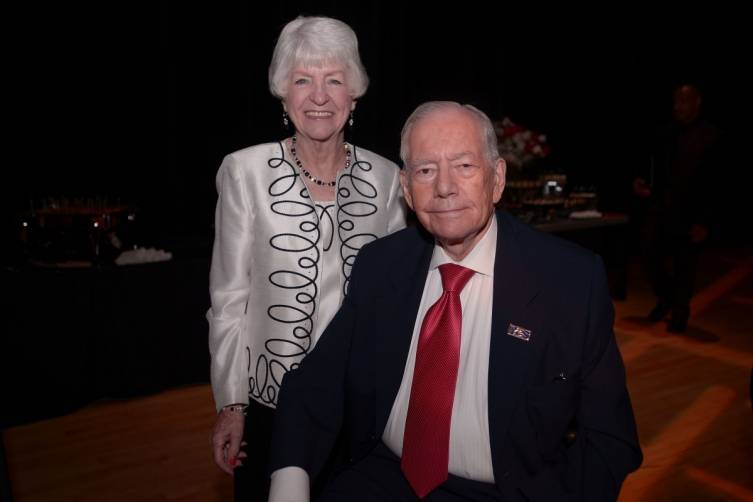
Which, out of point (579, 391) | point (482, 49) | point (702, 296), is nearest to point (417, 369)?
point (579, 391)

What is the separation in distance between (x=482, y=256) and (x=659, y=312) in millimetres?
4590

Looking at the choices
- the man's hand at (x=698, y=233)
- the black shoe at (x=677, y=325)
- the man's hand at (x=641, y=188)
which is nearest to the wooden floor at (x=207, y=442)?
the black shoe at (x=677, y=325)

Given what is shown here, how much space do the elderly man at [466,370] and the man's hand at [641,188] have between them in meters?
4.42

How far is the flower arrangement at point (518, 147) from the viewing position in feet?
17.3

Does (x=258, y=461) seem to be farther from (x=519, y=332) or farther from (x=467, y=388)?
(x=519, y=332)

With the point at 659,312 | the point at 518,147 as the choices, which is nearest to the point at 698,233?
the point at 659,312

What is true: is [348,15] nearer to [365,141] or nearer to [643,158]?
[365,141]

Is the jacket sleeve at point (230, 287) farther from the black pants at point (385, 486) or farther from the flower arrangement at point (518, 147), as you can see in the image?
the flower arrangement at point (518, 147)

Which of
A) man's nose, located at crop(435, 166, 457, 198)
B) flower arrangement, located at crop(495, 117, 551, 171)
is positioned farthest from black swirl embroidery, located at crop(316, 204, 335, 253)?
flower arrangement, located at crop(495, 117, 551, 171)

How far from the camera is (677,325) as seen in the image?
555cm

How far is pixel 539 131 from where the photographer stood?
30.8 ft

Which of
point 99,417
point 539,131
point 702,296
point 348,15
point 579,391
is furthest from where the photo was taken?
point 539,131

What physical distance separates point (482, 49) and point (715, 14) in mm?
3548

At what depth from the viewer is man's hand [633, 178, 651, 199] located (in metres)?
5.73
